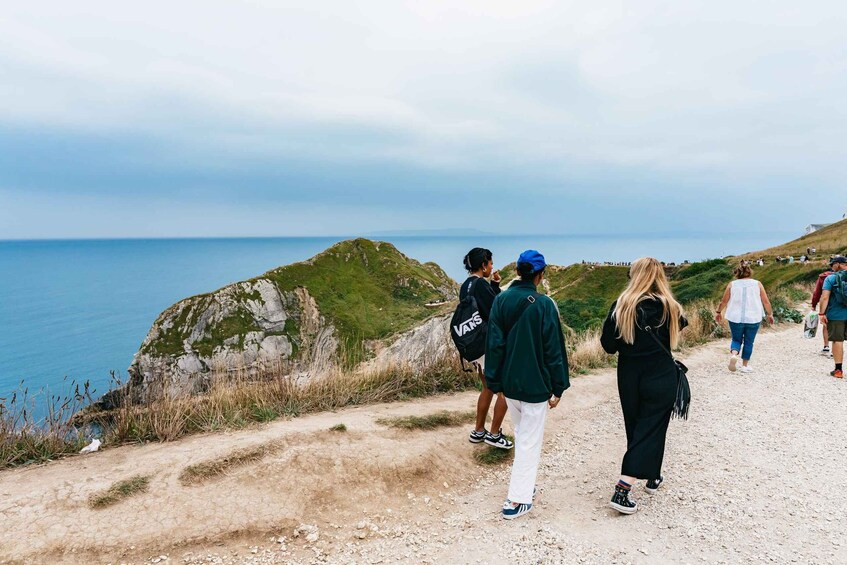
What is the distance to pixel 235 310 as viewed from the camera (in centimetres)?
3794

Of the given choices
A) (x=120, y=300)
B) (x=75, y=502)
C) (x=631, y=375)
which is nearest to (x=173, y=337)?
(x=75, y=502)

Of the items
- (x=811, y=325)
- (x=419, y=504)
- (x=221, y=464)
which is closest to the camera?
(x=419, y=504)

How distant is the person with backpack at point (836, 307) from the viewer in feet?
32.2

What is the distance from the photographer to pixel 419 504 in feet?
16.8

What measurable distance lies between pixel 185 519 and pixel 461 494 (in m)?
2.89

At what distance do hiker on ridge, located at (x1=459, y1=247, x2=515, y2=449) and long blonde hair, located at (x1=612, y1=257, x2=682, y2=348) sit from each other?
1.53 meters

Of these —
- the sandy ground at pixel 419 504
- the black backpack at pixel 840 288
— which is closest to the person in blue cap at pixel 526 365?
the sandy ground at pixel 419 504

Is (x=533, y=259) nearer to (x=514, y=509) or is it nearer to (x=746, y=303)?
(x=514, y=509)

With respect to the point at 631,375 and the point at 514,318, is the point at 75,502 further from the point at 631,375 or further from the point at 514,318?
the point at 631,375

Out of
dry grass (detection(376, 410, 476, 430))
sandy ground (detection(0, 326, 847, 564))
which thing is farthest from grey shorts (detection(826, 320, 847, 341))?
dry grass (detection(376, 410, 476, 430))

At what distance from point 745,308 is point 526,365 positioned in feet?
26.5

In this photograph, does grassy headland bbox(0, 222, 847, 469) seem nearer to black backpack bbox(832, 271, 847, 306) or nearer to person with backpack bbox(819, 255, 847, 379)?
person with backpack bbox(819, 255, 847, 379)

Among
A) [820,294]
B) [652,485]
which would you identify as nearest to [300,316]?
[820,294]

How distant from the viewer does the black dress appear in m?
4.72
